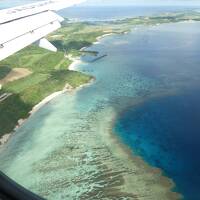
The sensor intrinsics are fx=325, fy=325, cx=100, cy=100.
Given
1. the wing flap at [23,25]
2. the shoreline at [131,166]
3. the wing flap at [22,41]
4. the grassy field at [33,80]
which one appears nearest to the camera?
the shoreline at [131,166]

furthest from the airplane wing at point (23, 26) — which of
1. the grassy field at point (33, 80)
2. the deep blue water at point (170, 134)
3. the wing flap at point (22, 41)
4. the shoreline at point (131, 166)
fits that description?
the deep blue water at point (170, 134)

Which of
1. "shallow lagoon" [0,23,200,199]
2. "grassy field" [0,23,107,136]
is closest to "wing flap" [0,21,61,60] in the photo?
"grassy field" [0,23,107,136]

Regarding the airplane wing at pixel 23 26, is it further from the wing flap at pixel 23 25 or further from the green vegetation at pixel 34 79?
the green vegetation at pixel 34 79

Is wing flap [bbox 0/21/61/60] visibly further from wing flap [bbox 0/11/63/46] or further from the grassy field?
the grassy field

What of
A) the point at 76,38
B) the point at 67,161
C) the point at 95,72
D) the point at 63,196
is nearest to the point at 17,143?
the point at 67,161

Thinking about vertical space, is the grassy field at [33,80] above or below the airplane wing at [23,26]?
below

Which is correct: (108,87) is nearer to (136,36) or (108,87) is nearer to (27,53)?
(27,53)

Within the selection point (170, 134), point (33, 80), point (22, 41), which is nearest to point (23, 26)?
point (22, 41)

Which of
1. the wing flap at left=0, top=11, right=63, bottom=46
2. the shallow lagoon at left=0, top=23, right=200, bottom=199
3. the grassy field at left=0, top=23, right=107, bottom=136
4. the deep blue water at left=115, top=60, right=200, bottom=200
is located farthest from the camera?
the wing flap at left=0, top=11, right=63, bottom=46
